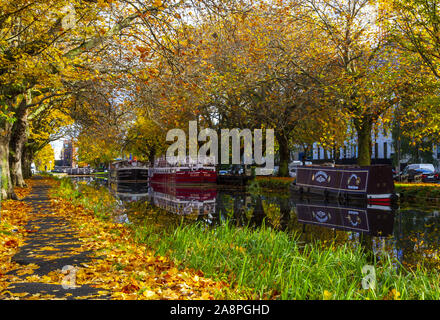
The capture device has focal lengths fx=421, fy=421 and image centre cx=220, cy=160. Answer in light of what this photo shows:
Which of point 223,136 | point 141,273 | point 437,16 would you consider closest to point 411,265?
point 141,273

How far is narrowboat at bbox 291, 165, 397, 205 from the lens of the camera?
23.9 metres

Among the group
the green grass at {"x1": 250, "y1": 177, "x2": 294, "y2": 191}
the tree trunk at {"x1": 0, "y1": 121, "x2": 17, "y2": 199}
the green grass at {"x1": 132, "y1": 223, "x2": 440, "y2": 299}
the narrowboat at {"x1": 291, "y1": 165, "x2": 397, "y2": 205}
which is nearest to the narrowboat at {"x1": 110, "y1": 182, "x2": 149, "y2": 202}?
the tree trunk at {"x1": 0, "y1": 121, "x2": 17, "y2": 199}

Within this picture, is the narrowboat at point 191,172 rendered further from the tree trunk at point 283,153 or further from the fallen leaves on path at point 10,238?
the fallen leaves on path at point 10,238

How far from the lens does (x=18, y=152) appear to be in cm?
2828

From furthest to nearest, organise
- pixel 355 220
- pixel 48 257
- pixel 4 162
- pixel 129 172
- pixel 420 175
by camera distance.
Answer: pixel 129 172, pixel 420 175, pixel 4 162, pixel 355 220, pixel 48 257

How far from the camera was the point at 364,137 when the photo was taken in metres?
24.9

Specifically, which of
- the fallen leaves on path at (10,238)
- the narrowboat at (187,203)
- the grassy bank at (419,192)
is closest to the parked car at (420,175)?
the grassy bank at (419,192)

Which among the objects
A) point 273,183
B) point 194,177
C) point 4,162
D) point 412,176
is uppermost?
point 4,162

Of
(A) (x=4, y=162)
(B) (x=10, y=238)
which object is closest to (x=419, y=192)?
(A) (x=4, y=162)

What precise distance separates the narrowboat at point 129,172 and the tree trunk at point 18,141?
26.9m

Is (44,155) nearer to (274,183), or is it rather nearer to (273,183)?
(273,183)

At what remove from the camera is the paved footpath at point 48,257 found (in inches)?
209

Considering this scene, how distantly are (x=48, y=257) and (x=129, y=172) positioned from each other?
5258 centimetres
